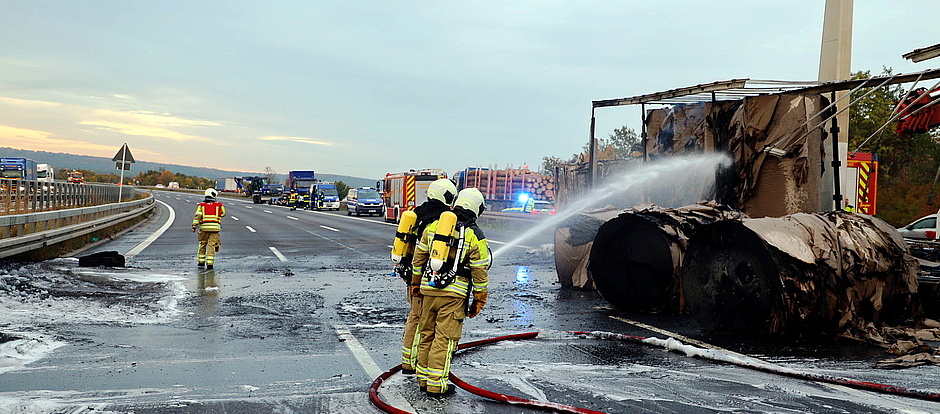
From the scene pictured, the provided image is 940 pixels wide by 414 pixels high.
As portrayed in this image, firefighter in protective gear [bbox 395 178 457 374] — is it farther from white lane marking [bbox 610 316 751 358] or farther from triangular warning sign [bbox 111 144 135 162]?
triangular warning sign [bbox 111 144 135 162]

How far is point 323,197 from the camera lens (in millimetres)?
58625

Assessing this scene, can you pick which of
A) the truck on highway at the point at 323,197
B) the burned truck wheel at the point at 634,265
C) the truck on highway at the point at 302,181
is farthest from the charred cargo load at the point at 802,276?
the truck on highway at the point at 302,181

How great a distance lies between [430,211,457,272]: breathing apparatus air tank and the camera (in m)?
5.62

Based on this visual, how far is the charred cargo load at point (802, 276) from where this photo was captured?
7258 mm

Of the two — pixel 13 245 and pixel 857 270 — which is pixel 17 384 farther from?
pixel 13 245

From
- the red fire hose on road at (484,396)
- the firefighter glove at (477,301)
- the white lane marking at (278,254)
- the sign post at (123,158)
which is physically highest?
the sign post at (123,158)

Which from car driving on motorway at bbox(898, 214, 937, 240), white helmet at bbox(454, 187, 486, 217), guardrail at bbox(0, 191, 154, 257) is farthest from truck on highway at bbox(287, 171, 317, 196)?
white helmet at bbox(454, 187, 486, 217)

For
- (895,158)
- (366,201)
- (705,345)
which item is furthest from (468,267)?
(366,201)

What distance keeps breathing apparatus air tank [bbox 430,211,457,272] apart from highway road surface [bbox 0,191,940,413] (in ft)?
3.27

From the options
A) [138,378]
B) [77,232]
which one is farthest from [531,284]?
[77,232]

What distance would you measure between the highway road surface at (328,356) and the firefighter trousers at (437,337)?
0.60ft

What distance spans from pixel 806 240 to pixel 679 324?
1.92 m

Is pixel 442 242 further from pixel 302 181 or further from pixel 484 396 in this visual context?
pixel 302 181

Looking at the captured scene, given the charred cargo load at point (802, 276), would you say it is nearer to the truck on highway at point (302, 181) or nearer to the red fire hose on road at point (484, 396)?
the red fire hose on road at point (484, 396)
